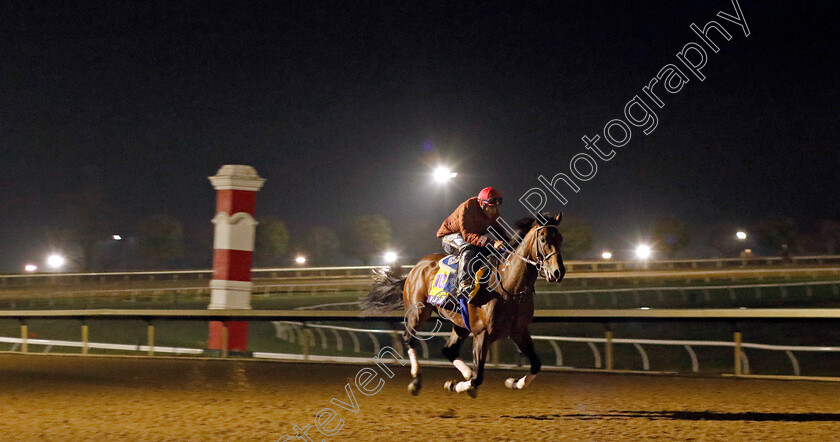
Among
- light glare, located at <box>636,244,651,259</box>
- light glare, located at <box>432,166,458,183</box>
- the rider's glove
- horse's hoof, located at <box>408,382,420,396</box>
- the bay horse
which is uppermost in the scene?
light glare, located at <box>636,244,651,259</box>

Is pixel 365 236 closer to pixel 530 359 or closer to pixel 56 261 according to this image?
pixel 56 261

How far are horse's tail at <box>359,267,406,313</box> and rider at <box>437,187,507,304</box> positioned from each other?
5.02ft

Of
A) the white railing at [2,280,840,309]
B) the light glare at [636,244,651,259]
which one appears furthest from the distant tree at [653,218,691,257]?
the white railing at [2,280,840,309]

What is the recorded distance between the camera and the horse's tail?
9406 mm

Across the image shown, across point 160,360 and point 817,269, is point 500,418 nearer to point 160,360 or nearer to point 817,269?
point 160,360

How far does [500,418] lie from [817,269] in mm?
40447

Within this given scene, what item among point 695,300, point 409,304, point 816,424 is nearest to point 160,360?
point 409,304

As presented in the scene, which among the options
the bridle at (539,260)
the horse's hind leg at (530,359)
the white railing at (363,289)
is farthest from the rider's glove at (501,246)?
the white railing at (363,289)

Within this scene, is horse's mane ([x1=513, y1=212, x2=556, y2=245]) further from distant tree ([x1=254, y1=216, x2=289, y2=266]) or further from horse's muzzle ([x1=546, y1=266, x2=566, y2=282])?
distant tree ([x1=254, y1=216, x2=289, y2=266])

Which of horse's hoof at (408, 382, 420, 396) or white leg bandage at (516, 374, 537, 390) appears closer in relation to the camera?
white leg bandage at (516, 374, 537, 390)

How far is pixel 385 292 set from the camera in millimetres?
9445

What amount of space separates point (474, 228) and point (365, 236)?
277 feet

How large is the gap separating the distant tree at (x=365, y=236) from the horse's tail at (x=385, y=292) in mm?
80616

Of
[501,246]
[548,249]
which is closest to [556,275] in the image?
[548,249]
